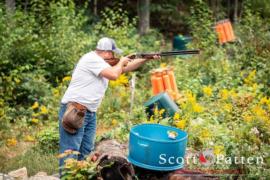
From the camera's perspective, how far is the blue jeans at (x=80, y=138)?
6.16 metres

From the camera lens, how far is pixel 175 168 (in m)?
5.20

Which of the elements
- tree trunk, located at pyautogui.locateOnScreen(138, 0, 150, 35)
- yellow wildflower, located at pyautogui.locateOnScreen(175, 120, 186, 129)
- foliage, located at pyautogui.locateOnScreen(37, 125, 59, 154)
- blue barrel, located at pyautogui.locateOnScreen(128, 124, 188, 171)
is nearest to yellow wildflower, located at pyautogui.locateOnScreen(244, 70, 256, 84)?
yellow wildflower, located at pyautogui.locateOnScreen(175, 120, 186, 129)

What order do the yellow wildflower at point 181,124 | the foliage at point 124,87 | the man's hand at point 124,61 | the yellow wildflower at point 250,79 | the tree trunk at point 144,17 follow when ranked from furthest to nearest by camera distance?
the tree trunk at point 144,17
the yellow wildflower at point 250,79
the foliage at point 124,87
the yellow wildflower at point 181,124
the man's hand at point 124,61

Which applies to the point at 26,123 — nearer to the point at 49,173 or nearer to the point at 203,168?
the point at 49,173

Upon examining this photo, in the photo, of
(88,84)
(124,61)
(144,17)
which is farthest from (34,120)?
(144,17)

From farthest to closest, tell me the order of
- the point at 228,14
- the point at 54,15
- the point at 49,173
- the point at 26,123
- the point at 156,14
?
the point at 228,14, the point at 156,14, the point at 54,15, the point at 26,123, the point at 49,173

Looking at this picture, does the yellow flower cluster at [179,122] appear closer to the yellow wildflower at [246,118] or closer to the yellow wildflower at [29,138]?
the yellow wildflower at [246,118]

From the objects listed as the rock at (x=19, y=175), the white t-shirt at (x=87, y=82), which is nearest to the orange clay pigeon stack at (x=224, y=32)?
the white t-shirt at (x=87, y=82)

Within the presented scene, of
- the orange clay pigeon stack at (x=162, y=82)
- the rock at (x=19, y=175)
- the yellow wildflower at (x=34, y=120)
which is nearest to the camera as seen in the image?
the rock at (x=19, y=175)

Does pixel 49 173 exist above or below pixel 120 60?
below

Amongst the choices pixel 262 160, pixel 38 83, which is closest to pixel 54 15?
pixel 38 83

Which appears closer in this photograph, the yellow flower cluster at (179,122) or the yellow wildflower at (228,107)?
the yellow flower cluster at (179,122)

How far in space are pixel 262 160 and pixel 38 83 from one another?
22.4 ft

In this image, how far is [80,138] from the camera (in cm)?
621
